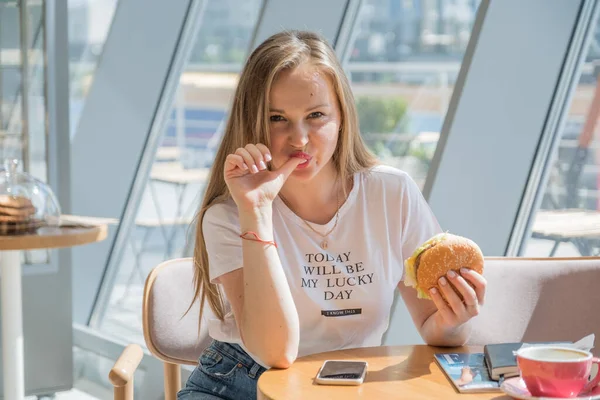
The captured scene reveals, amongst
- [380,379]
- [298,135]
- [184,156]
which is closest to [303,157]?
[298,135]

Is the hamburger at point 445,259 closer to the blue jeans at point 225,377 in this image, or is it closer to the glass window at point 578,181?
the blue jeans at point 225,377

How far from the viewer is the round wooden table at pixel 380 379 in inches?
56.1

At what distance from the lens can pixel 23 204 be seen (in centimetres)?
330

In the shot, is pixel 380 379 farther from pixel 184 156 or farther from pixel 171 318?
pixel 184 156

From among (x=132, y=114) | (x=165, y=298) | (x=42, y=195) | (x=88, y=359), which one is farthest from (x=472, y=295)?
(x=132, y=114)

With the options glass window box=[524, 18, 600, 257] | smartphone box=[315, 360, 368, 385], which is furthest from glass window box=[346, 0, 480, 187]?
smartphone box=[315, 360, 368, 385]

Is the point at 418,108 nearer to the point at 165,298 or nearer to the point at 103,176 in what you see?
the point at 165,298

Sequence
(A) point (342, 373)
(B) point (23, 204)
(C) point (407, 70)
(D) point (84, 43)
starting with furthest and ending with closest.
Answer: (D) point (84, 43)
(C) point (407, 70)
(B) point (23, 204)
(A) point (342, 373)

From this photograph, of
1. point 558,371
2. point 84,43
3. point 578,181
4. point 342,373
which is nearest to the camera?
point 558,371

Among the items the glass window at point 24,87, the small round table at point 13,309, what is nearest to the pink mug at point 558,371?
the small round table at point 13,309

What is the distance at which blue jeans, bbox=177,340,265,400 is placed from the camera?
1.85 meters

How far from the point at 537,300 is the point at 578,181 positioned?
3.78 ft

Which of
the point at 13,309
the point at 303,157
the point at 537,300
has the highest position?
the point at 303,157

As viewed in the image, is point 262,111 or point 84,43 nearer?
point 262,111
